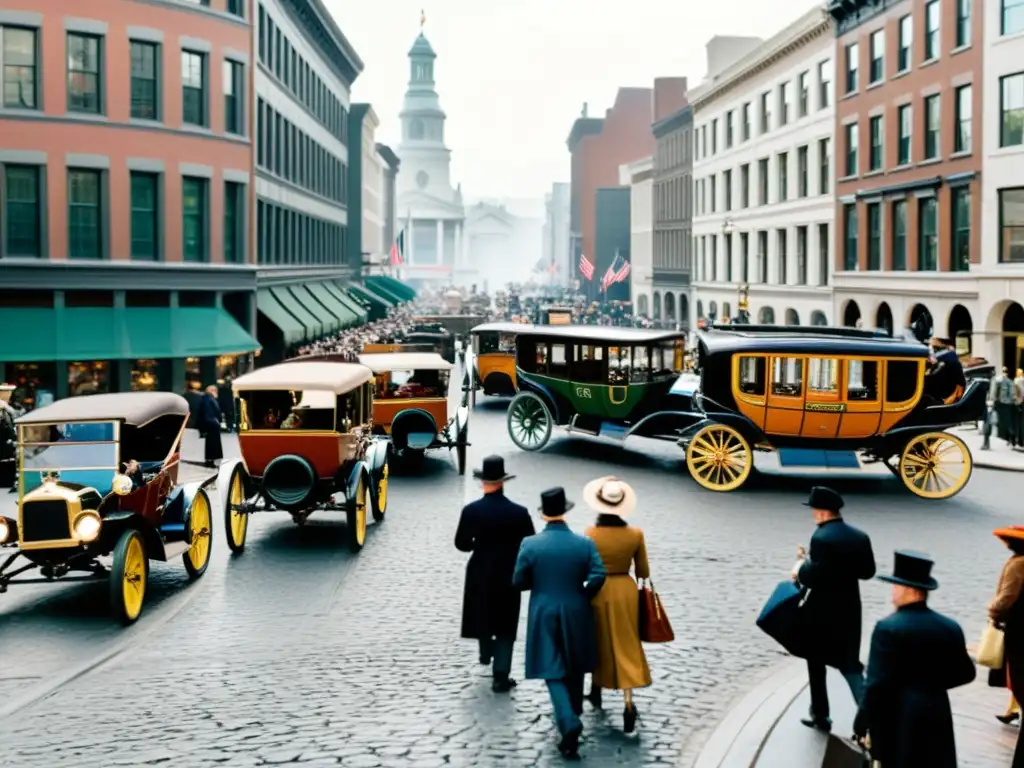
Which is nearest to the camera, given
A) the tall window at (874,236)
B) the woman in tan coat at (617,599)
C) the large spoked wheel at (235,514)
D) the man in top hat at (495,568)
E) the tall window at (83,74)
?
the woman in tan coat at (617,599)

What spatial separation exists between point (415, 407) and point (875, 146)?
27.4 m

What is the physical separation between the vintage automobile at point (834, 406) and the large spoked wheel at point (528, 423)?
5.39 meters

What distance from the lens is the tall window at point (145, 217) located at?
35.6 m

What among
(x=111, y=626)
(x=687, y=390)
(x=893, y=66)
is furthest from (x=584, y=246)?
(x=111, y=626)

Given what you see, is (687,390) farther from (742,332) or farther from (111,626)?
(111,626)

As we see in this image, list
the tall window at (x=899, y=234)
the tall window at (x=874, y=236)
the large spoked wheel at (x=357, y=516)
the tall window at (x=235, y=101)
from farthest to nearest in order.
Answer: the tall window at (x=874, y=236)
the tall window at (x=899, y=234)
the tall window at (x=235, y=101)
the large spoked wheel at (x=357, y=516)

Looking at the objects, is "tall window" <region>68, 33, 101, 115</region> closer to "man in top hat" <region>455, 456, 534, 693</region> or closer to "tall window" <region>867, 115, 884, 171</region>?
"tall window" <region>867, 115, 884, 171</region>

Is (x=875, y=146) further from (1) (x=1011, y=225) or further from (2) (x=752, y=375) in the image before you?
(2) (x=752, y=375)

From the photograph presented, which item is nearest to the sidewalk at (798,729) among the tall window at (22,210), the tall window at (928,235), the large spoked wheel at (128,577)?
the large spoked wheel at (128,577)

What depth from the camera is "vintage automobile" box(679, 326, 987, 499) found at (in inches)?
800

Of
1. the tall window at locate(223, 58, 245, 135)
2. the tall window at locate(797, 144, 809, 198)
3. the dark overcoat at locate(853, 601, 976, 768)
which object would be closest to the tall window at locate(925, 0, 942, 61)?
the tall window at locate(797, 144, 809, 198)

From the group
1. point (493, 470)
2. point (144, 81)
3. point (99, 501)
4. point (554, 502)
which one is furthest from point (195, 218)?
point (554, 502)

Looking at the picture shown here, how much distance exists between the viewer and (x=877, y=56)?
44.8m

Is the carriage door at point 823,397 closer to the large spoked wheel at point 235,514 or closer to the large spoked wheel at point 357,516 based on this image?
the large spoked wheel at point 357,516
